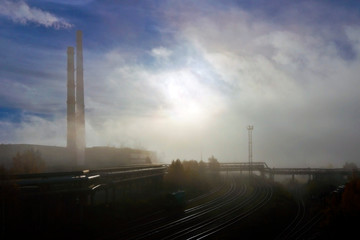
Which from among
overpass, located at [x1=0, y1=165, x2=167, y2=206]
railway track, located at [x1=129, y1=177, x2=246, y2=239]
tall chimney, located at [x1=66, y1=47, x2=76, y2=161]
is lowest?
railway track, located at [x1=129, y1=177, x2=246, y2=239]

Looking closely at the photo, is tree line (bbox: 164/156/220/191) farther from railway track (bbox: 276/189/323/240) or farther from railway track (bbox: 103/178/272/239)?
railway track (bbox: 276/189/323/240)

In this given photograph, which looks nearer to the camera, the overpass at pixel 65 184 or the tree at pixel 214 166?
the overpass at pixel 65 184

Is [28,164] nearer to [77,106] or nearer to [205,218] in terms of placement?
[77,106]

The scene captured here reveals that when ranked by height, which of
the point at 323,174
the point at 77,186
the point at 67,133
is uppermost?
the point at 67,133

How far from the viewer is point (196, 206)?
136ft

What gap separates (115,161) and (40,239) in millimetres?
58418

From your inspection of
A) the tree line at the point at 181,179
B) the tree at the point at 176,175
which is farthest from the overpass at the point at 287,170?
the tree at the point at 176,175

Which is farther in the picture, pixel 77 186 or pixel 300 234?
pixel 77 186

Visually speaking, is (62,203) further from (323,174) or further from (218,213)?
(323,174)

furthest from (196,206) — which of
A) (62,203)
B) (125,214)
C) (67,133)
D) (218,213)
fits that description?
(67,133)

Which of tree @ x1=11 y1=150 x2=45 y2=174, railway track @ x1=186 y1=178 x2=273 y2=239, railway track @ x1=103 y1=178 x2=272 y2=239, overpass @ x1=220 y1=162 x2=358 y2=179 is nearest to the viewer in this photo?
railway track @ x1=103 y1=178 x2=272 y2=239

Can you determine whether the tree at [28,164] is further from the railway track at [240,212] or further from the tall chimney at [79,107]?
the railway track at [240,212]

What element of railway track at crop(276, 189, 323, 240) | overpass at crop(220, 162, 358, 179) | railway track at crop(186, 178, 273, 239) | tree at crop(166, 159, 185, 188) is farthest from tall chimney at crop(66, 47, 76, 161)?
railway track at crop(276, 189, 323, 240)

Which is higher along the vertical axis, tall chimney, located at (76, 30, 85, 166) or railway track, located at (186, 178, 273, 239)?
tall chimney, located at (76, 30, 85, 166)
